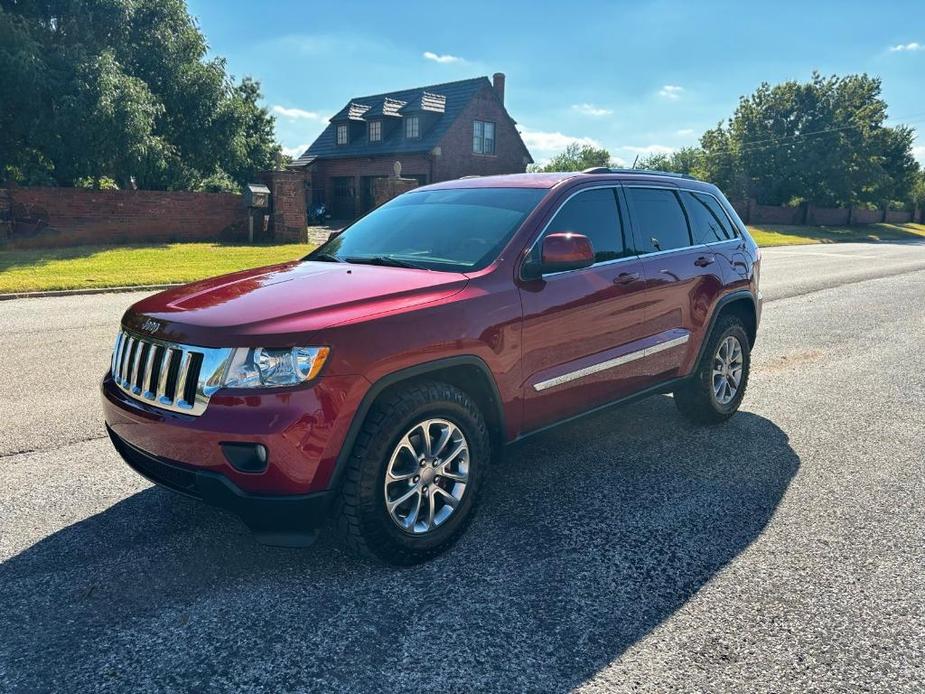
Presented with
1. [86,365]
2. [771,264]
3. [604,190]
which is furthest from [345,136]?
[604,190]

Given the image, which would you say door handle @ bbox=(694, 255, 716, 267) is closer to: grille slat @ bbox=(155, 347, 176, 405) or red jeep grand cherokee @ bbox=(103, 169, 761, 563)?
red jeep grand cherokee @ bbox=(103, 169, 761, 563)

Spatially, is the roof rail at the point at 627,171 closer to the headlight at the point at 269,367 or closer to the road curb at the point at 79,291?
the headlight at the point at 269,367

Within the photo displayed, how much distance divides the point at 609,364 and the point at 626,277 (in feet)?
1.83

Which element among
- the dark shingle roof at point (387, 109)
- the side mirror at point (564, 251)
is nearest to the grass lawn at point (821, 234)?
the dark shingle roof at point (387, 109)

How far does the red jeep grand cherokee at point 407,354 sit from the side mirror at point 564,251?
0.01m

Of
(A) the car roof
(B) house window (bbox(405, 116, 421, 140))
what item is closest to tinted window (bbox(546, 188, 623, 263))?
(A) the car roof

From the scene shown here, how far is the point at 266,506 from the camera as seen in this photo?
2.76 meters

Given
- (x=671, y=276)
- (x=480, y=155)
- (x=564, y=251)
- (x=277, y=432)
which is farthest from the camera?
(x=480, y=155)

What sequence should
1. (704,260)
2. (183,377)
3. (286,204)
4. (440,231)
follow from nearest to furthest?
(183,377), (440,231), (704,260), (286,204)

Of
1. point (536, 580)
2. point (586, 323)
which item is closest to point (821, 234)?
point (586, 323)

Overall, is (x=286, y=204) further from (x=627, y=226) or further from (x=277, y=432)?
(x=277, y=432)

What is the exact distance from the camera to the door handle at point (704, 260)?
15.8ft

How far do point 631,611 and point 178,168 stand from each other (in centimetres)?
2525

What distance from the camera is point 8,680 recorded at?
2400 millimetres
